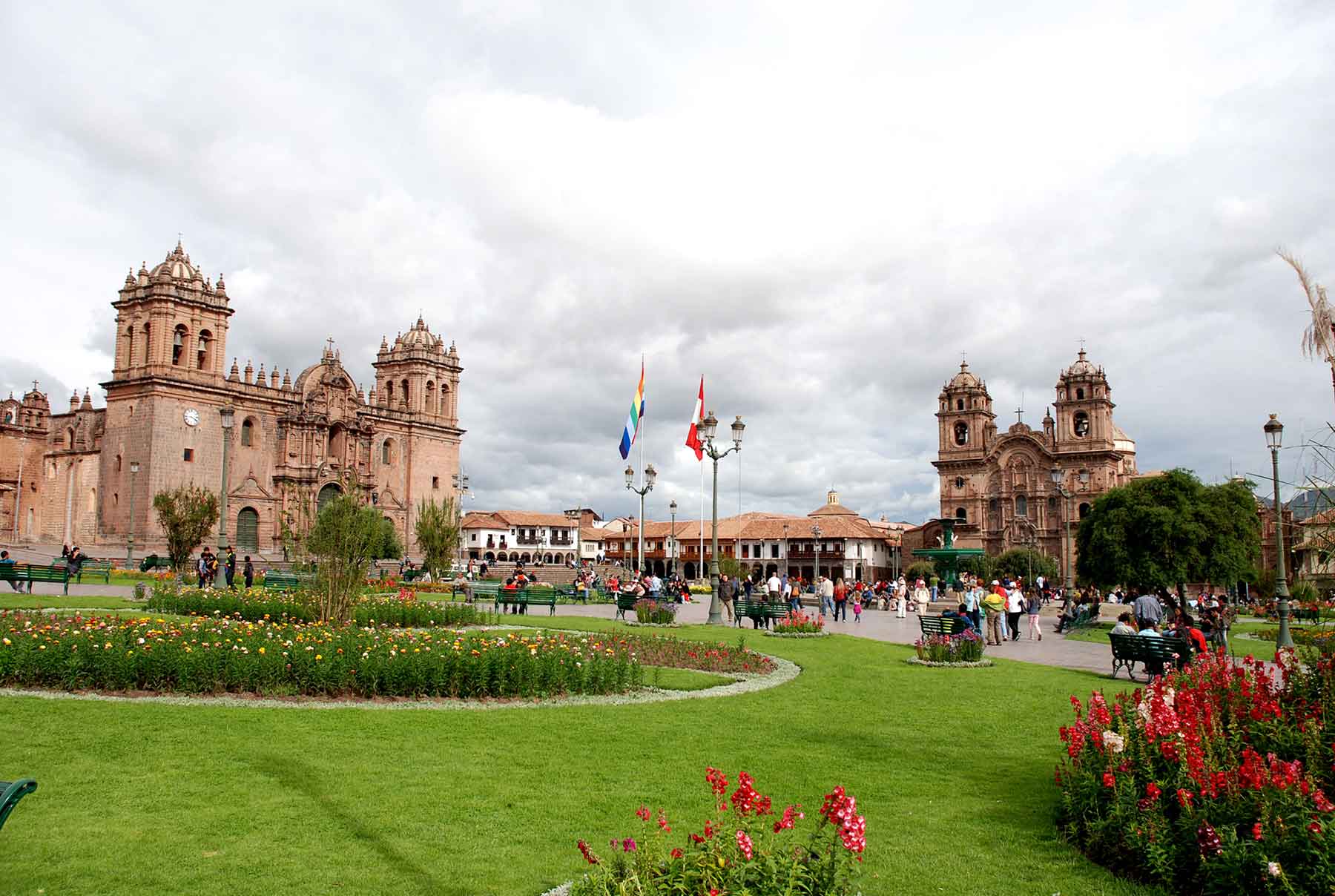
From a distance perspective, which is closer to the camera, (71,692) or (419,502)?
(71,692)

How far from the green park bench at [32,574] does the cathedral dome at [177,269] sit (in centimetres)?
2561

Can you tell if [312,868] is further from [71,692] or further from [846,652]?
[846,652]

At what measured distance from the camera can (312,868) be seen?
17.3 feet

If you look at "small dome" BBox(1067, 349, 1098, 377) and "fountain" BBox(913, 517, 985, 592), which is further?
"small dome" BBox(1067, 349, 1098, 377)

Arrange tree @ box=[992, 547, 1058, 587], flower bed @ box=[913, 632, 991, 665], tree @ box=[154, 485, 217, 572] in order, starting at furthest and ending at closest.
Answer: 1. tree @ box=[992, 547, 1058, 587]
2. tree @ box=[154, 485, 217, 572]
3. flower bed @ box=[913, 632, 991, 665]

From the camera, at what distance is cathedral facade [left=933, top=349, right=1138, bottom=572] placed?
8075 cm

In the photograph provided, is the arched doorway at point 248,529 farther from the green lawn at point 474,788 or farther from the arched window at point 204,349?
the green lawn at point 474,788

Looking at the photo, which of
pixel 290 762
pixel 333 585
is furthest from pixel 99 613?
pixel 290 762

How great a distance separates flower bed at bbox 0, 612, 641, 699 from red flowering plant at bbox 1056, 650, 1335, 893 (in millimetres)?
6552

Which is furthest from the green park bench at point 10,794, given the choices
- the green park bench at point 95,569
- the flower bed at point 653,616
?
the green park bench at point 95,569

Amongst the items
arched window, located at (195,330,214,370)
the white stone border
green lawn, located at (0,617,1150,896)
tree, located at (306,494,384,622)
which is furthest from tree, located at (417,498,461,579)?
green lawn, located at (0,617,1150,896)

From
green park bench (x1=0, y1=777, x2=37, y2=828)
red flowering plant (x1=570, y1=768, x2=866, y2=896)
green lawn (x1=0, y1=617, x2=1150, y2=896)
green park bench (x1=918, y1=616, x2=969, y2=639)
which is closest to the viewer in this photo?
red flowering plant (x1=570, y1=768, x2=866, y2=896)

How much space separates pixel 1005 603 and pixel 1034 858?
1858cm

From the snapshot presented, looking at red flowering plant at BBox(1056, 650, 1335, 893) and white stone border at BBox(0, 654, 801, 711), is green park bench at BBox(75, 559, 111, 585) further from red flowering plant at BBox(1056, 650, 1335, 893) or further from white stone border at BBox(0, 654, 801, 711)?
red flowering plant at BBox(1056, 650, 1335, 893)
